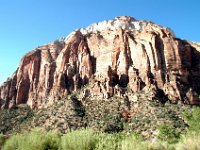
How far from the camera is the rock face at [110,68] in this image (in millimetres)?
125312

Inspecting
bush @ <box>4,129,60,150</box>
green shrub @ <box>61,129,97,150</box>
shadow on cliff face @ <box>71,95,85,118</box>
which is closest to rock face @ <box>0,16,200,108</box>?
shadow on cliff face @ <box>71,95,85,118</box>

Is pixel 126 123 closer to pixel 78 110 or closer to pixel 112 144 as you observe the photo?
pixel 78 110

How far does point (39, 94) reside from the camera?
14900 cm

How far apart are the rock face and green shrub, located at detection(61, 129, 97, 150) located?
81.5m

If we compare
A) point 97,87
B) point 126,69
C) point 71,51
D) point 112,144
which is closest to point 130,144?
point 112,144

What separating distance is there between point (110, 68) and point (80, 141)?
97941 mm

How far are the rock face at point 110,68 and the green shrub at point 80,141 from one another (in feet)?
267

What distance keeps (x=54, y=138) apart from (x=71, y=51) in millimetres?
112368

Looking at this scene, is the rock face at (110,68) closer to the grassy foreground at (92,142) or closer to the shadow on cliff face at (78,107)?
the shadow on cliff face at (78,107)

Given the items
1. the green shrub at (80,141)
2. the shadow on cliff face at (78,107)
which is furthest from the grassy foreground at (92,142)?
the shadow on cliff face at (78,107)

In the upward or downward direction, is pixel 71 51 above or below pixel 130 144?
above

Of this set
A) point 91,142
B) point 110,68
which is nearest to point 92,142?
point 91,142

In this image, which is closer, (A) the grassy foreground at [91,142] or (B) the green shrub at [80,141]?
(A) the grassy foreground at [91,142]

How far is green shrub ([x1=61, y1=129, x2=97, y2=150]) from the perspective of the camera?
122 ft
